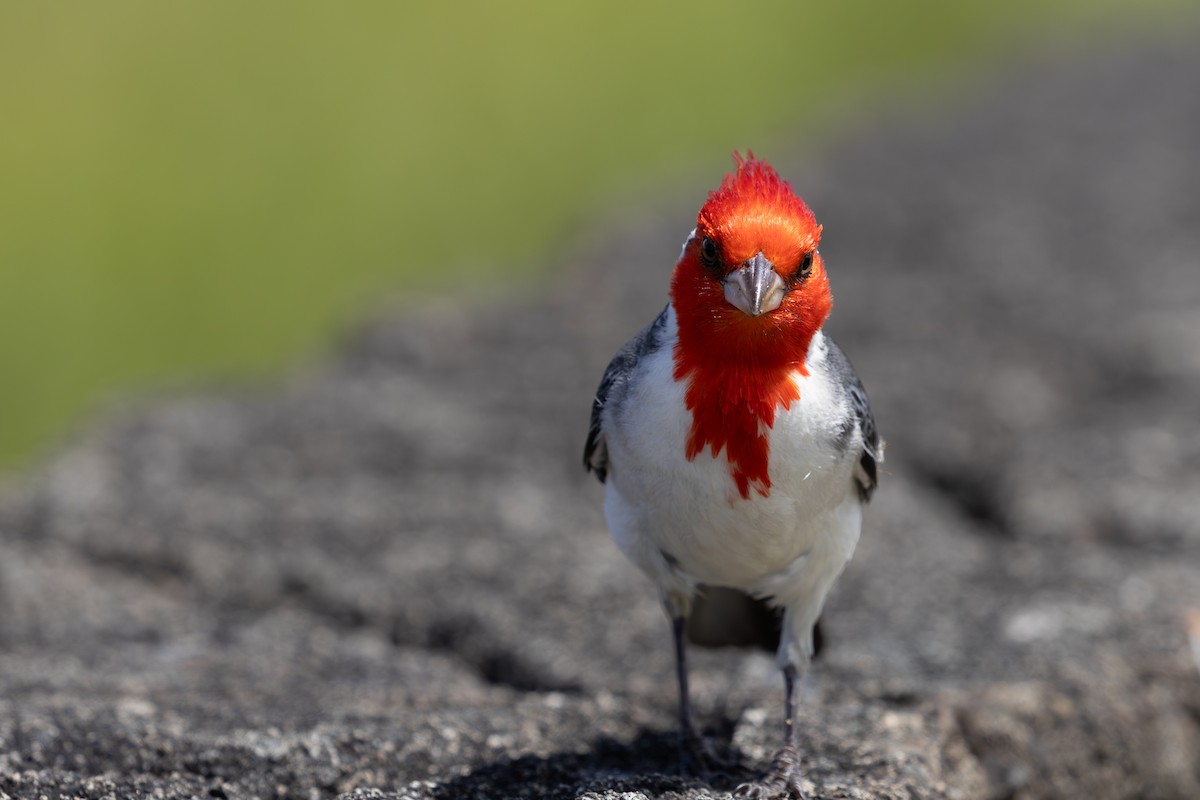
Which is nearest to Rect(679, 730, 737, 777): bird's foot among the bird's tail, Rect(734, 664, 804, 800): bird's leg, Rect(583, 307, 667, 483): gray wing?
Rect(734, 664, 804, 800): bird's leg

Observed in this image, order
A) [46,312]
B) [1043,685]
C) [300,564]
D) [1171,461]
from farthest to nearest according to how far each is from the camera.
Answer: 1. [46,312]
2. [1171,461]
3. [300,564]
4. [1043,685]

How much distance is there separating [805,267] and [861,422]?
1.33 ft

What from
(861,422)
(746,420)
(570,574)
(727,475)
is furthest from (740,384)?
(570,574)

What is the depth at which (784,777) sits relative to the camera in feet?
9.20

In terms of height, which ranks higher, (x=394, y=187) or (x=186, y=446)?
(x=394, y=187)

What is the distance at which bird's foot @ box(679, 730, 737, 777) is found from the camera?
119 inches

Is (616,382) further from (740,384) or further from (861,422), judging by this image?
(861,422)

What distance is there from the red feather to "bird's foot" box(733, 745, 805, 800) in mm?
539

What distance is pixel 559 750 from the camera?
10.1 feet

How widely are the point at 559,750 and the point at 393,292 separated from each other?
4.36m

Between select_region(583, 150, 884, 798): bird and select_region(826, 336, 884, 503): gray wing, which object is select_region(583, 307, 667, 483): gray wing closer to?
select_region(583, 150, 884, 798): bird

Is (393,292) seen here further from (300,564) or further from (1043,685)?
(1043,685)

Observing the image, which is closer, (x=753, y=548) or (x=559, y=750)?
(x=753, y=548)

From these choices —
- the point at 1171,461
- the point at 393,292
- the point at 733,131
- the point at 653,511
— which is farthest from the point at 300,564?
the point at 733,131
